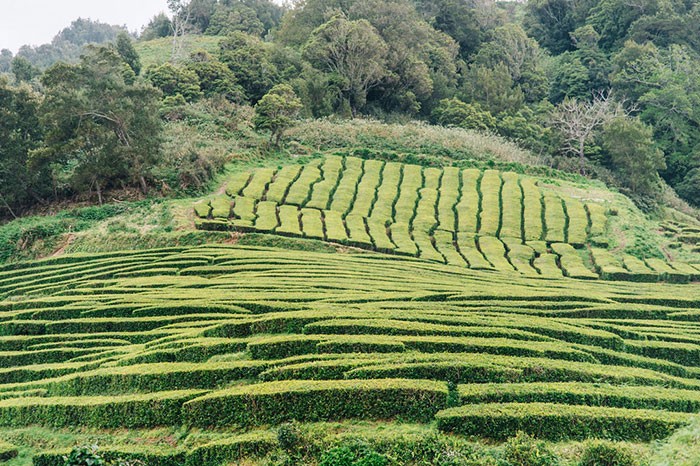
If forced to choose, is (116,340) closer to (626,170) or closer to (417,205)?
(417,205)

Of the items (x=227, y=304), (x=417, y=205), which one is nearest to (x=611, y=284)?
(x=417, y=205)

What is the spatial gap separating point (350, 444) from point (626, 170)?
1807 inches

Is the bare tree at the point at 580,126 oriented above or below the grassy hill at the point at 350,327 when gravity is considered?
above

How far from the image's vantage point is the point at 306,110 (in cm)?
5547

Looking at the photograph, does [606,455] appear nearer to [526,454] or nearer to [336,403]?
[526,454]

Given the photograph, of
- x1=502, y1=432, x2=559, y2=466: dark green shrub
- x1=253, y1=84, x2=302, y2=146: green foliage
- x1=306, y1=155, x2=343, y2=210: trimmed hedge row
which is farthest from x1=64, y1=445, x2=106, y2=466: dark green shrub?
x1=253, y1=84, x2=302, y2=146: green foliage

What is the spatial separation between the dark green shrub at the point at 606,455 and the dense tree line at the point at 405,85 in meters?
31.7

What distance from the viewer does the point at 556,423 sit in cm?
1323

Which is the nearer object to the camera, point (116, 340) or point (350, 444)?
point (350, 444)

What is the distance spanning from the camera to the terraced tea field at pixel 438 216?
104 feet

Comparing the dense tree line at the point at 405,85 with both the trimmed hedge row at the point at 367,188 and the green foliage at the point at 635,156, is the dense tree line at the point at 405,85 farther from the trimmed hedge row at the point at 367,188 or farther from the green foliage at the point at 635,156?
the trimmed hedge row at the point at 367,188

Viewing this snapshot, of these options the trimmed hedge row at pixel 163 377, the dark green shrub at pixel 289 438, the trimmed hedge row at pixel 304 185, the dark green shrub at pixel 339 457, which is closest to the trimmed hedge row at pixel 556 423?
the dark green shrub at pixel 339 457

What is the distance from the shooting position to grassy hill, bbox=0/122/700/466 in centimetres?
1338

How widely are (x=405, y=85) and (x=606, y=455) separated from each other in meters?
54.7
